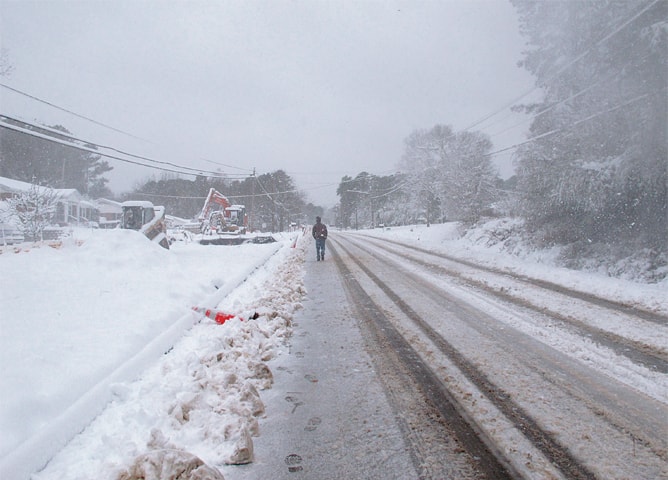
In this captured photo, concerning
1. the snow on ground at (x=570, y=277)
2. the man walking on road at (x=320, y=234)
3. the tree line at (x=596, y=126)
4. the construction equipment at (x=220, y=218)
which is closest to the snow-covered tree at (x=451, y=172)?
the snow on ground at (x=570, y=277)

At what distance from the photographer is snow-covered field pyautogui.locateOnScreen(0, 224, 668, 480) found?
264 centimetres

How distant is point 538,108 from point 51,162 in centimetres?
5122

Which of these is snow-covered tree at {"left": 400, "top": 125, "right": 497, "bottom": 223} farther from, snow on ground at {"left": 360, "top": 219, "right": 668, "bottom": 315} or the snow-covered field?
the snow-covered field

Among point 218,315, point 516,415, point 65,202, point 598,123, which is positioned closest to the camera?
point 516,415

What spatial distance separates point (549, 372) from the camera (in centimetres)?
408

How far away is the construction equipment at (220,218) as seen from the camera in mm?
32188

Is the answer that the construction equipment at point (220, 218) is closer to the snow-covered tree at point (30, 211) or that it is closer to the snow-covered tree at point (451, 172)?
the snow-covered tree at point (30, 211)

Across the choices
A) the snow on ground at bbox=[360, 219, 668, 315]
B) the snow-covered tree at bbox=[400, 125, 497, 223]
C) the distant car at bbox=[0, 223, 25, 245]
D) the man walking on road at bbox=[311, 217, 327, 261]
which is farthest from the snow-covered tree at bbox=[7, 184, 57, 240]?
the snow-covered tree at bbox=[400, 125, 497, 223]

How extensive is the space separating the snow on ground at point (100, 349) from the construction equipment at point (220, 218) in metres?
23.8

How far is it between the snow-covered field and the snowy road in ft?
5.80

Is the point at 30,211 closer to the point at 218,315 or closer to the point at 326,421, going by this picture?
the point at 218,315

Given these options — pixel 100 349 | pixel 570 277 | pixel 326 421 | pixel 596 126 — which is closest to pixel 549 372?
pixel 326 421

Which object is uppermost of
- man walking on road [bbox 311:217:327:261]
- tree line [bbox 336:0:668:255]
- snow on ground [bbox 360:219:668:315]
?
tree line [bbox 336:0:668:255]

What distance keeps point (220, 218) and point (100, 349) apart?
95.5ft
